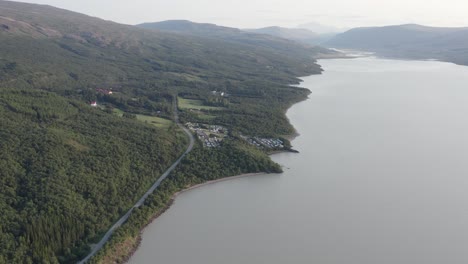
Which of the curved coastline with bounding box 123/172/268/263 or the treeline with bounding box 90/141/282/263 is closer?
the treeline with bounding box 90/141/282/263

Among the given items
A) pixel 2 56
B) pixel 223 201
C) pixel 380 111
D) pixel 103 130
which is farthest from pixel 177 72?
pixel 223 201

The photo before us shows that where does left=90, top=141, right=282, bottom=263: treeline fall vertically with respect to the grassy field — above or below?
above

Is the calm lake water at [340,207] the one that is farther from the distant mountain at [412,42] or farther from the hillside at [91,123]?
the distant mountain at [412,42]

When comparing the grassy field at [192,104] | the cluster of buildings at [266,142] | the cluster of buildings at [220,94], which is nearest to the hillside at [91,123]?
the grassy field at [192,104]

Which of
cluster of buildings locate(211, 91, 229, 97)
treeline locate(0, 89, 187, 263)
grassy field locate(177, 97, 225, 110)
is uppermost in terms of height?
treeline locate(0, 89, 187, 263)

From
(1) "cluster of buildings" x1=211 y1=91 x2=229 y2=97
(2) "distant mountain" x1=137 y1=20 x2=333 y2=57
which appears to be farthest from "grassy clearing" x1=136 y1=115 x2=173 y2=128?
(2) "distant mountain" x1=137 y1=20 x2=333 y2=57

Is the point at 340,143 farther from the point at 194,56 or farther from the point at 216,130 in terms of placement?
the point at 194,56

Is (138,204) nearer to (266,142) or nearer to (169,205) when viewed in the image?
(169,205)

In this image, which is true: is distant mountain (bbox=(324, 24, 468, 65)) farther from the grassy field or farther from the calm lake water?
the calm lake water
